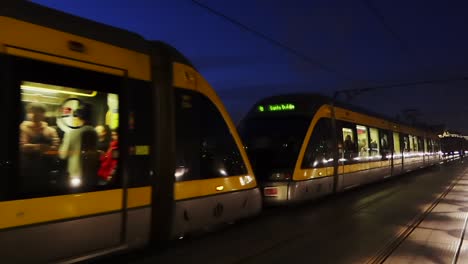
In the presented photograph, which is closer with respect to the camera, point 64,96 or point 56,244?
point 56,244

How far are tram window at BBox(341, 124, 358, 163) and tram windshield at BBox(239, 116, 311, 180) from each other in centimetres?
256

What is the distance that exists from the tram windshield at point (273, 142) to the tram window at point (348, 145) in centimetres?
256

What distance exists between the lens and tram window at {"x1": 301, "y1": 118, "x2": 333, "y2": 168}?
496 inches

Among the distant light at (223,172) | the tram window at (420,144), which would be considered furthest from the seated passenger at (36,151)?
the tram window at (420,144)

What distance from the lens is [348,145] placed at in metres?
15.3

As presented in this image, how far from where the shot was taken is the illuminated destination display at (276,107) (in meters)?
13.4

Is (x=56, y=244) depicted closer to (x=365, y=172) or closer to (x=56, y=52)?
(x=56, y=52)

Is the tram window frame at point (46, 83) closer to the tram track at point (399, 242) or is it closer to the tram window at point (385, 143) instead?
the tram track at point (399, 242)

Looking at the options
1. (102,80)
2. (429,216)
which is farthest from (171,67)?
(429,216)

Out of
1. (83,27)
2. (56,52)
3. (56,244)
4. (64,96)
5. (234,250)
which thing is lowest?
(234,250)

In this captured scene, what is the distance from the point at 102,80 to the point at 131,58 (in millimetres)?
645

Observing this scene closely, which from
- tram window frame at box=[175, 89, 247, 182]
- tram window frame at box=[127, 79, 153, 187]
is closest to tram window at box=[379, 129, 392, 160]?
tram window frame at box=[175, 89, 247, 182]

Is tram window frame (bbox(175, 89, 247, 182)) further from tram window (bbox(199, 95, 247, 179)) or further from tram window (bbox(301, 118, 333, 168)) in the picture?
tram window (bbox(301, 118, 333, 168))

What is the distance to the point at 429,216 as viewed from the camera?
11492 mm
